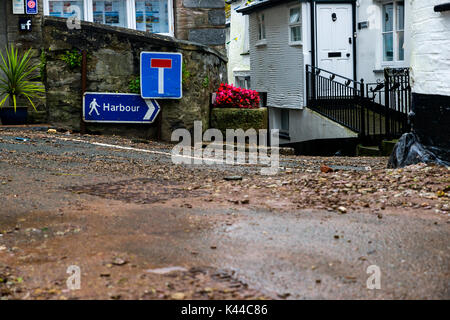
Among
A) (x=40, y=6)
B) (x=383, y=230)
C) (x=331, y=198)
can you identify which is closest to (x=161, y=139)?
(x=40, y=6)

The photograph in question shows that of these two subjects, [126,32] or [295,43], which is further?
[295,43]

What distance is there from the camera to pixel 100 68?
12.2 meters

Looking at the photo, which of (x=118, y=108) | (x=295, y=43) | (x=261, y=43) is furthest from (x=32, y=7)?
(x=261, y=43)

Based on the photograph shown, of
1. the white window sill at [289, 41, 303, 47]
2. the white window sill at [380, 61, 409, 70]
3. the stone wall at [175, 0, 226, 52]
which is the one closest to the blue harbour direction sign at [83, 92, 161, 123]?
the stone wall at [175, 0, 226, 52]

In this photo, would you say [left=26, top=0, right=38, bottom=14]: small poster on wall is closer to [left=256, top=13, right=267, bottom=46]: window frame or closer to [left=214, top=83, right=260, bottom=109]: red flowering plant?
[left=214, top=83, right=260, bottom=109]: red flowering plant

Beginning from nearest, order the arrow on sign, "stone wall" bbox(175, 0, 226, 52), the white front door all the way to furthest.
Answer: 1. the arrow on sign
2. "stone wall" bbox(175, 0, 226, 52)
3. the white front door

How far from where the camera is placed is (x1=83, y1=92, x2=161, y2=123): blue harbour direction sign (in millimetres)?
12117

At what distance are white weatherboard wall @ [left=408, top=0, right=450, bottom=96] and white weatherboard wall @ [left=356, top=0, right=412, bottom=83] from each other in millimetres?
10163

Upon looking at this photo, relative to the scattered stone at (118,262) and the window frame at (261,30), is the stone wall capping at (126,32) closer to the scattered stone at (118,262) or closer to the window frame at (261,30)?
the scattered stone at (118,262)

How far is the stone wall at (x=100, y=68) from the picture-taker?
12.1 m

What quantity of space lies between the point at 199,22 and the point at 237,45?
56.1ft

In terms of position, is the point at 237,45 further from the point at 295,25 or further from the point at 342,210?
the point at 342,210

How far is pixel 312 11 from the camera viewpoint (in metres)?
20.6

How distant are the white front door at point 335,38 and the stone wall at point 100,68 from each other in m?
9.03
